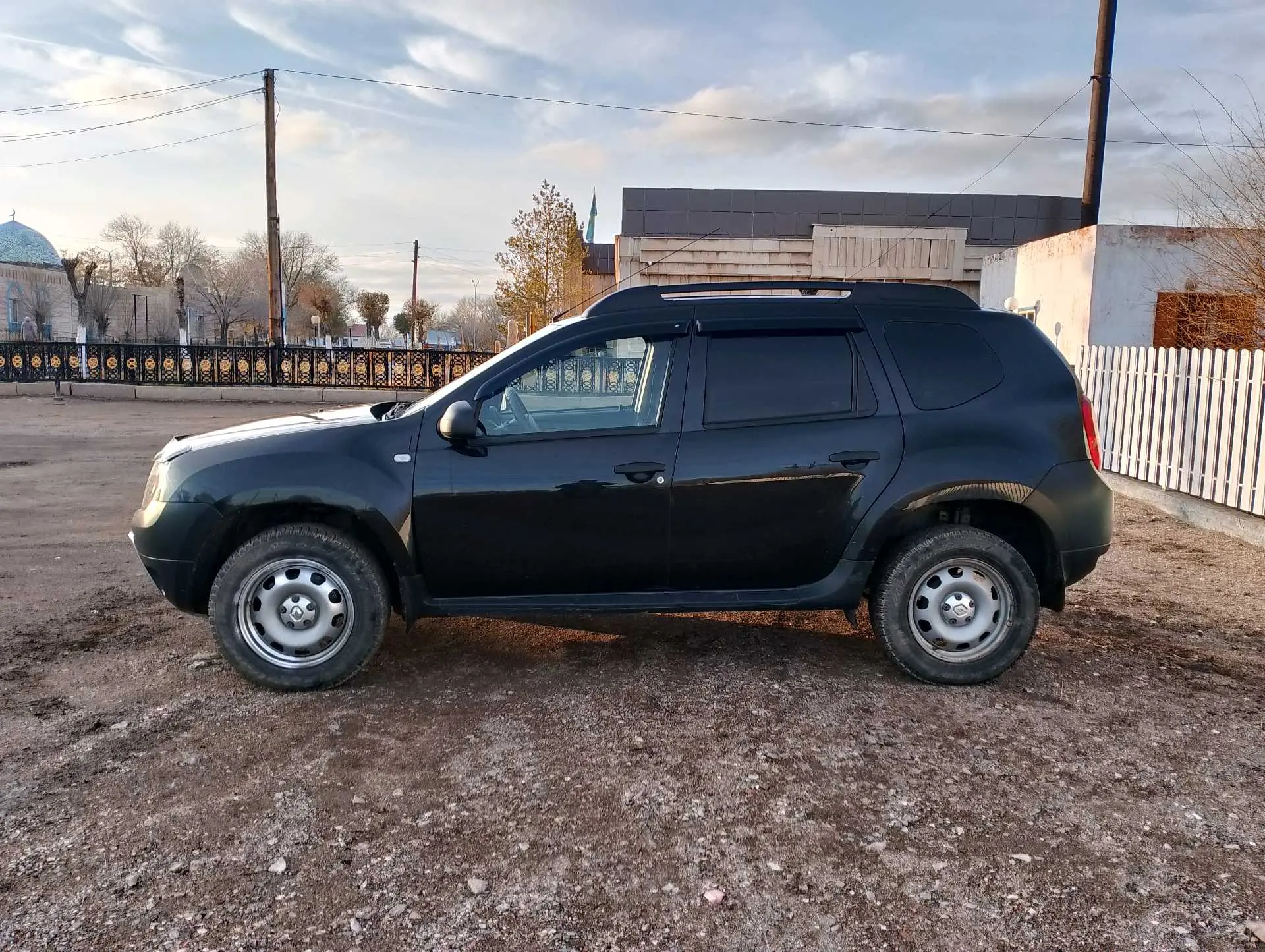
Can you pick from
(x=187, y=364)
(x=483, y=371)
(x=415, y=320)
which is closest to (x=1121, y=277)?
(x=483, y=371)

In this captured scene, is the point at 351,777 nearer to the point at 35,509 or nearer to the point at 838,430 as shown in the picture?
the point at 838,430

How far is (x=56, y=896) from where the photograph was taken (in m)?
2.62

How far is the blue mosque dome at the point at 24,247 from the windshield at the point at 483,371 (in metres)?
75.9

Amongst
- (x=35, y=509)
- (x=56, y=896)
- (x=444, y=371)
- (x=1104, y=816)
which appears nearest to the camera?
(x=56, y=896)

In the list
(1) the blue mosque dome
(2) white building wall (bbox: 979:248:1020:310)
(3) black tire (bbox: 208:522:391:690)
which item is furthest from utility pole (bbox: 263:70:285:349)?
(1) the blue mosque dome

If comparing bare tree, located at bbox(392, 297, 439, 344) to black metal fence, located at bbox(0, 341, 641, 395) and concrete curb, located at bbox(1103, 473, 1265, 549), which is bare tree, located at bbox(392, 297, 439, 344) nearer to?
black metal fence, located at bbox(0, 341, 641, 395)

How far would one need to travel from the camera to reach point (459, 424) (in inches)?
159

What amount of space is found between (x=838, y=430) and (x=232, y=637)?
9.72 ft

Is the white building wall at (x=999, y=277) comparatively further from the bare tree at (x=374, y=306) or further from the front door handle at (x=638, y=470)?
the bare tree at (x=374, y=306)

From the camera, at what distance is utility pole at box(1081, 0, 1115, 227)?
1770 cm

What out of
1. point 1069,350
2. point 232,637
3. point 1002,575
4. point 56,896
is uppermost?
point 1069,350

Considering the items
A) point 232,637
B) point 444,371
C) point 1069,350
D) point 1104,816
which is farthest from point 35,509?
point 444,371

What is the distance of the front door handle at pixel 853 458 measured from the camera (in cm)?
423

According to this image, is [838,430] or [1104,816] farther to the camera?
[838,430]
